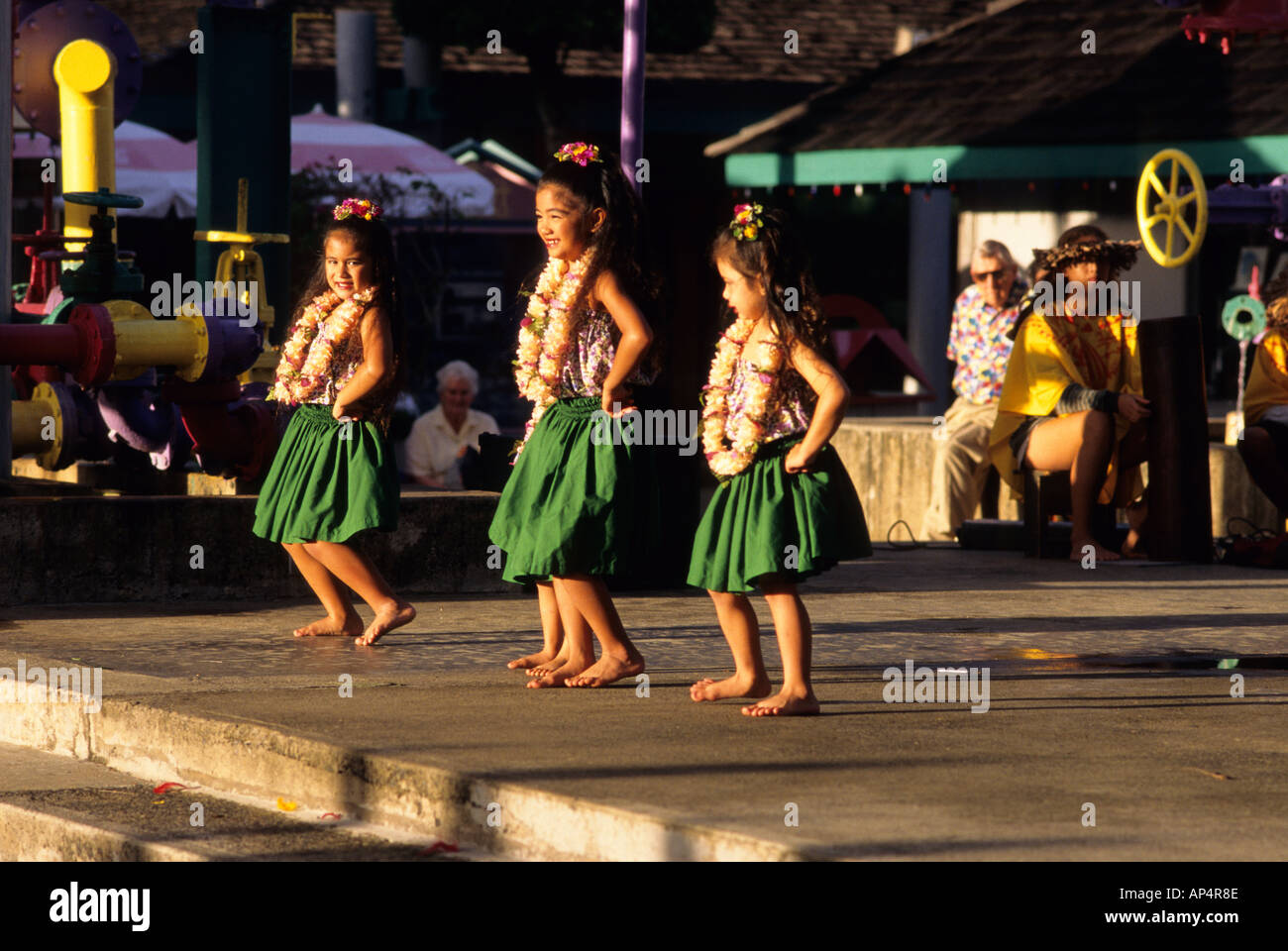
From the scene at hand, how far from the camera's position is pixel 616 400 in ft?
22.2

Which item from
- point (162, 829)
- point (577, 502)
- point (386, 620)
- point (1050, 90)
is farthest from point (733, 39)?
point (162, 829)

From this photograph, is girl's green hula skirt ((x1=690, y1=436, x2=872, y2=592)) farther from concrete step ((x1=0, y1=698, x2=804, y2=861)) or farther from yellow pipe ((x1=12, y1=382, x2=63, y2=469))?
yellow pipe ((x1=12, y1=382, x2=63, y2=469))

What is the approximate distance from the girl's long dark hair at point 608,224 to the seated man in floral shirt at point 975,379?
539cm

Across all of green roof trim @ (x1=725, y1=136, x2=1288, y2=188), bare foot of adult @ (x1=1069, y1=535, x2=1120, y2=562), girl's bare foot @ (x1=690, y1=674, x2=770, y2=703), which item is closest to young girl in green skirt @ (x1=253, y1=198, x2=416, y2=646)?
girl's bare foot @ (x1=690, y1=674, x2=770, y2=703)

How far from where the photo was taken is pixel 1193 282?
1738cm

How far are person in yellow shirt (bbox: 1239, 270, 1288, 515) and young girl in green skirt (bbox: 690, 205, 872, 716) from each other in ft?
15.3

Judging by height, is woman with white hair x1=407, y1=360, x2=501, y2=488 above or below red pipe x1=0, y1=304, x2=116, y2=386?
below

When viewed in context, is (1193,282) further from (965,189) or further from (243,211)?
(243,211)

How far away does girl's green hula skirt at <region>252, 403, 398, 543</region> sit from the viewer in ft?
24.6

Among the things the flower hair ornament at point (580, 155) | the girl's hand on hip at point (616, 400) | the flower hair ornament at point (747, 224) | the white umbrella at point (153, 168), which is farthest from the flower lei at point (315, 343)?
the white umbrella at point (153, 168)

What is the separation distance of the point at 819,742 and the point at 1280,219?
913 cm

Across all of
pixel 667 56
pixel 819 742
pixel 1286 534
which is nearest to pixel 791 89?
pixel 667 56

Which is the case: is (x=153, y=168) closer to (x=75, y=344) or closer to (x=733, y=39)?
(x=75, y=344)

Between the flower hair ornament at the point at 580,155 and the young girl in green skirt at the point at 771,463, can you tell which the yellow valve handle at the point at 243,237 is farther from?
the young girl in green skirt at the point at 771,463
